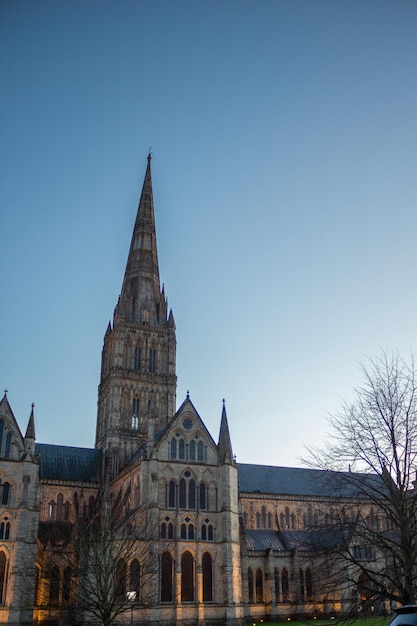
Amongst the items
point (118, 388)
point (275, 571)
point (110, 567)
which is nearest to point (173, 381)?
point (118, 388)

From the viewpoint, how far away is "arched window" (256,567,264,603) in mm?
62713

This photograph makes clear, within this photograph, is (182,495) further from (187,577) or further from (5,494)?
(5,494)

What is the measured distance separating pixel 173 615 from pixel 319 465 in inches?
1261

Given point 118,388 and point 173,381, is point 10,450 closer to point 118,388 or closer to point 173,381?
point 118,388

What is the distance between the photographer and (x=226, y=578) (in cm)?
5350

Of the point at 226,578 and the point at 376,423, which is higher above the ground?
the point at 376,423

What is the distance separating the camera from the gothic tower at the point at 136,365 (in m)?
77.8

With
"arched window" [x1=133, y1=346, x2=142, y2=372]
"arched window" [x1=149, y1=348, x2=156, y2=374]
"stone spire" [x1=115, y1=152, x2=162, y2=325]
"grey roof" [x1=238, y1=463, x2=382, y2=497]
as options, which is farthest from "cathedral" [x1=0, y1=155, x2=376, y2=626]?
"stone spire" [x1=115, y1=152, x2=162, y2=325]

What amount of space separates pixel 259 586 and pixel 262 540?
239 inches

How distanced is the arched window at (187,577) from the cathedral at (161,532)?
0.30 feet

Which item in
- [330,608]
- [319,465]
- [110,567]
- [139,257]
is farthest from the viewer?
[139,257]

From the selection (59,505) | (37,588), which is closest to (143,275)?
(59,505)

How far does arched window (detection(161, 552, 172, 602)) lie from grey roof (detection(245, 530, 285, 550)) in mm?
14798

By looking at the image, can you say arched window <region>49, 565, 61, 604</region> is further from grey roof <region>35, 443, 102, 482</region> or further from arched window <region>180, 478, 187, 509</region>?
grey roof <region>35, 443, 102, 482</region>
